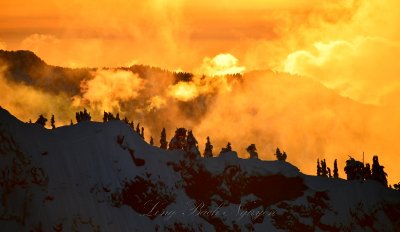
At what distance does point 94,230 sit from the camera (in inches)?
7096

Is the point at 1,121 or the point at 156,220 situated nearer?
the point at 1,121

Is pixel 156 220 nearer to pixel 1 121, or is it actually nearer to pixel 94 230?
pixel 94 230

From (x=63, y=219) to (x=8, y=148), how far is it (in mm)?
23503

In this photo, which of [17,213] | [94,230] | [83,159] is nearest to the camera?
[17,213]

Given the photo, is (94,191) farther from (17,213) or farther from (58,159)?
(17,213)

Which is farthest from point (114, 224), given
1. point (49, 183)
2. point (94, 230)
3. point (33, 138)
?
point (33, 138)

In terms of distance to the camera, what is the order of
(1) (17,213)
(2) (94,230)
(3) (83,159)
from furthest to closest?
(3) (83,159) → (2) (94,230) → (1) (17,213)

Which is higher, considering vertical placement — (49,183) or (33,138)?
(33,138)

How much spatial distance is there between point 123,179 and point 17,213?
3921 centimetres

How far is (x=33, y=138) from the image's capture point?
617ft

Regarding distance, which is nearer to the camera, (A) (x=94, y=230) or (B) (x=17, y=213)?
(B) (x=17, y=213)

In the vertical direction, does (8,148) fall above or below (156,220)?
above

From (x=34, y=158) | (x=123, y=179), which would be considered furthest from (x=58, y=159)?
(x=123, y=179)

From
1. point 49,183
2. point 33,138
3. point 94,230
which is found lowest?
point 94,230
